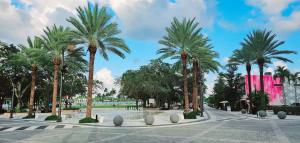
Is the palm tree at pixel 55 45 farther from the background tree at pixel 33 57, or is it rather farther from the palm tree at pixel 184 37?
the palm tree at pixel 184 37

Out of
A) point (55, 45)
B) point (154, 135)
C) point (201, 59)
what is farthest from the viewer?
point (201, 59)

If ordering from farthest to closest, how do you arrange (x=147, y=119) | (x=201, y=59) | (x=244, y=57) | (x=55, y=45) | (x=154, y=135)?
(x=244, y=57), (x=201, y=59), (x=55, y=45), (x=147, y=119), (x=154, y=135)

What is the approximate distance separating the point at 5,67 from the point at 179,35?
3422 cm

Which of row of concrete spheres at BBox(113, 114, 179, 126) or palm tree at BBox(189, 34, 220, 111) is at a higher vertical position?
palm tree at BBox(189, 34, 220, 111)

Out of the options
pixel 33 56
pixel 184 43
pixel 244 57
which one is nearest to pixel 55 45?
pixel 33 56

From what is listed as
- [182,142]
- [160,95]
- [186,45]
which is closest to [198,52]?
[186,45]

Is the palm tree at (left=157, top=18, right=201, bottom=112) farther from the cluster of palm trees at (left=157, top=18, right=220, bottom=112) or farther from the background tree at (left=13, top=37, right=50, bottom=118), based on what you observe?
the background tree at (left=13, top=37, right=50, bottom=118)

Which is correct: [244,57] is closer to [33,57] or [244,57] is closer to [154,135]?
[33,57]

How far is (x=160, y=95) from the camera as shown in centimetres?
7975

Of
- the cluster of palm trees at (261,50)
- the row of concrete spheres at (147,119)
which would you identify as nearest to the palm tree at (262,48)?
the cluster of palm trees at (261,50)

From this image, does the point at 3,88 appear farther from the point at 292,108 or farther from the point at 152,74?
the point at 292,108

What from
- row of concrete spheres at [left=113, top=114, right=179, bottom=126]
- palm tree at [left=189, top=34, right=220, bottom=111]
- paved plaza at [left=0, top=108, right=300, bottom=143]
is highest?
palm tree at [left=189, top=34, right=220, bottom=111]

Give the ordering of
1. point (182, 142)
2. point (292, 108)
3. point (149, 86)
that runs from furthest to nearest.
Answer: point (149, 86)
point (292, 108)
point (182, 142)

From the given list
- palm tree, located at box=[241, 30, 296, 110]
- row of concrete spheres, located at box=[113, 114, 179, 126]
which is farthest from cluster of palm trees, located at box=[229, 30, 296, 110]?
row of concrete spheres, located at box=[113, 114, 179, 126]
